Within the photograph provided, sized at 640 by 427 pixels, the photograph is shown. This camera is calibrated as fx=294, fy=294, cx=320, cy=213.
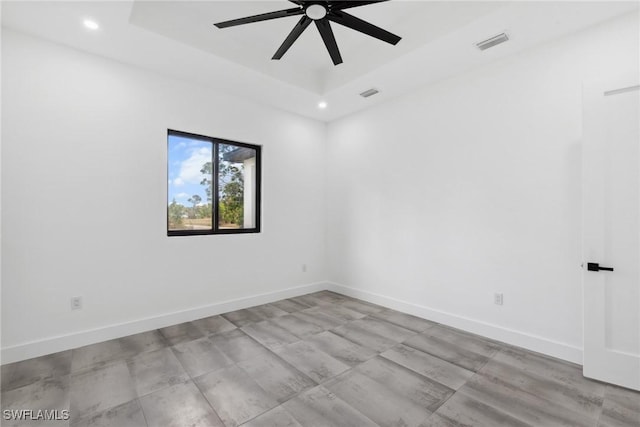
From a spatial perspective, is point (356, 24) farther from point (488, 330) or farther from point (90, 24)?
point (488, 330)

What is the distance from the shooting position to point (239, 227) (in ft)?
13.7

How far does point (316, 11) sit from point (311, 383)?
270 cm

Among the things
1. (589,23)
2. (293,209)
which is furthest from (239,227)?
(589,23)

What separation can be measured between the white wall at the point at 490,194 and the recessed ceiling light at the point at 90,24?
3.21 meters

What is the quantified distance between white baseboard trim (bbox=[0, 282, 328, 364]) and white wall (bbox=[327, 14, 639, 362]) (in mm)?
1713

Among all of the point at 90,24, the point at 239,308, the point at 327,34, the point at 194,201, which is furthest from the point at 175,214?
the point at 327,34

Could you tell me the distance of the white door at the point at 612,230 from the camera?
2.18 meters

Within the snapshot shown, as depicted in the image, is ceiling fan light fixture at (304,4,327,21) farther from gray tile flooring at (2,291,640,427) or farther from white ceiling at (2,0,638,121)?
gray tile flooring at (2,291,640,427)

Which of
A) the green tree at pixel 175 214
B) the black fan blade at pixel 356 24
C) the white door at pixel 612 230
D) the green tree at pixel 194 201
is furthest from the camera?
the green tree at pixel 194 201

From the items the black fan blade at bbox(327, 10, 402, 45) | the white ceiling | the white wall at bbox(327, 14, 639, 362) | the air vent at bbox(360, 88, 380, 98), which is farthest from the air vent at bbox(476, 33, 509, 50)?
the air vent at bbox(360, 88, 380, 98)

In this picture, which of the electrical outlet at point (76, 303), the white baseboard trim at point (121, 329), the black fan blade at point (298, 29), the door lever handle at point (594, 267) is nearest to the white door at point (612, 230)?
the door lever handle at point (594, 267)

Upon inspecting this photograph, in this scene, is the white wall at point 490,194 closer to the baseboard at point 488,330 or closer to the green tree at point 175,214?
the baseboard at point 488,330

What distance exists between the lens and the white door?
86.0 inches

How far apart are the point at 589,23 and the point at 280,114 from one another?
3476 millimetres
